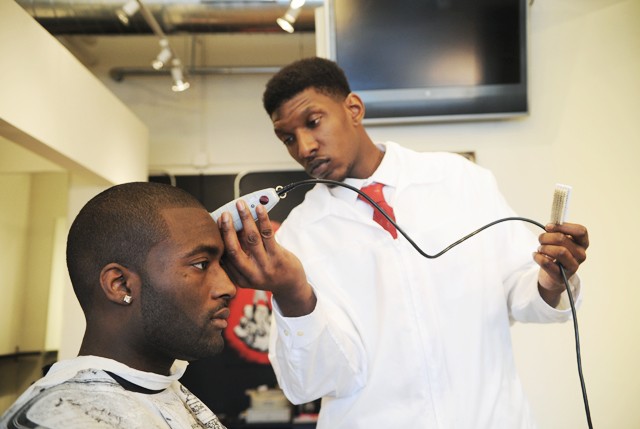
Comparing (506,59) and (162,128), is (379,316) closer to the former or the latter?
(506,59)

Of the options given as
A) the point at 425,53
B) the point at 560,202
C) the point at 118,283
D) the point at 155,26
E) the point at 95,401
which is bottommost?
the point at 95,401

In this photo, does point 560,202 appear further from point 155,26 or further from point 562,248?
point 155,26

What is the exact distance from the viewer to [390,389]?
52.6 inches

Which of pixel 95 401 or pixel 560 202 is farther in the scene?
pixel 560 202

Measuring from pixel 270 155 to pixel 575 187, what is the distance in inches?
91.9

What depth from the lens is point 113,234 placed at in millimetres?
910

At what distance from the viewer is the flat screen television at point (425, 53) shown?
2.64 metres

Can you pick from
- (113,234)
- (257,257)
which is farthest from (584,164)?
(113,234)

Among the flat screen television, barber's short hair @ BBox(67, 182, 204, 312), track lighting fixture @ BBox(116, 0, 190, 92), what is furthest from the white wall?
barber's short hair @ BBox(67, 182, 204, 312)

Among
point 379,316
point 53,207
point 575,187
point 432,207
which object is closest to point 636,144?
point 575,187

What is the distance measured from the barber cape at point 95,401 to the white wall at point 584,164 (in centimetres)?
200

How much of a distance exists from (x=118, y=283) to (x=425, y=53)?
217cm

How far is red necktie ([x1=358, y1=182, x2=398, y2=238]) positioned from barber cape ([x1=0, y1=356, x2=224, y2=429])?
2.29ft

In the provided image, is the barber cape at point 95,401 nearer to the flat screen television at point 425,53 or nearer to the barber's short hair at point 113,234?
the barber's short hair at point 113,234
